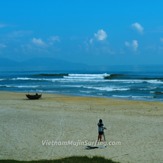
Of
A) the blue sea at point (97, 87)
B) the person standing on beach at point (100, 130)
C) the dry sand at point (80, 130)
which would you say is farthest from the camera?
the blue sea at point (97, 87)

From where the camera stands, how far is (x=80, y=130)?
20.1m

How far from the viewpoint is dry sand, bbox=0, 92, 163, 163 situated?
608 inches

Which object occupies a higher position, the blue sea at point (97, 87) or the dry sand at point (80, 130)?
→ the blue sea at point (97, 87)

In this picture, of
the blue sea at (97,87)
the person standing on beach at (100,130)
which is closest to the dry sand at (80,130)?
the person standing on beach at (100,130)

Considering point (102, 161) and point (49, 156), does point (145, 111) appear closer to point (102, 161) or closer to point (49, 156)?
point (49, 156)

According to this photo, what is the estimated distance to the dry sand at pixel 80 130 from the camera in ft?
50.7

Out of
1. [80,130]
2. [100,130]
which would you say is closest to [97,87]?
[80,130]

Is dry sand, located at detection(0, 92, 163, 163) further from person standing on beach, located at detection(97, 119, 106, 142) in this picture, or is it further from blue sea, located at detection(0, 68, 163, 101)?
blue sea, located at detection(0, 68, 163, 101)

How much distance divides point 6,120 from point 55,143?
6.97 metres

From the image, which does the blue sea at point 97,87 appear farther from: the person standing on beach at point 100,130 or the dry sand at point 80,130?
Result: the person standing on beach at point 100,130

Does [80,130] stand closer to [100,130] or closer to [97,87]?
[100,130]

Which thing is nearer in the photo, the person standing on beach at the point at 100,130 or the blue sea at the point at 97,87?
the person standing on beach at the point at 100,130

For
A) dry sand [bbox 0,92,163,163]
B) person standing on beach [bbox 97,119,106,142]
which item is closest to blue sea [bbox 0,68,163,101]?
dry sand [bbox 0,92,163,163]

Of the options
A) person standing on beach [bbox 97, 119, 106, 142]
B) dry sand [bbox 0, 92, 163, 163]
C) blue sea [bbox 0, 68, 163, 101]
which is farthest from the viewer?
blue sea [bbox 0, 68, 163, 101]
